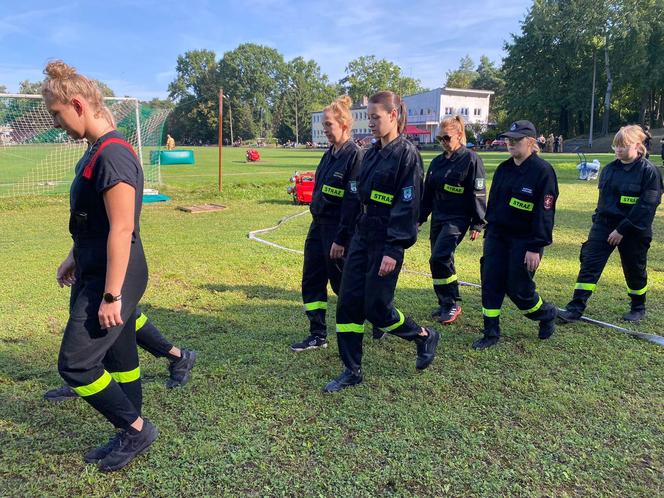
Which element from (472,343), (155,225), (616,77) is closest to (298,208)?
(155,225)

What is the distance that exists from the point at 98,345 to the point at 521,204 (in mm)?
3337

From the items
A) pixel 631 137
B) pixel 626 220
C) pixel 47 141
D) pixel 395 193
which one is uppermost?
pixel 47 141

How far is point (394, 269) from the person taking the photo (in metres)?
3.33

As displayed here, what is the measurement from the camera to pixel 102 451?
276 centimetres

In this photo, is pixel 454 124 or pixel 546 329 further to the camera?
pixel 454 124

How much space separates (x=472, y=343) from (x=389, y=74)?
94.8 metres

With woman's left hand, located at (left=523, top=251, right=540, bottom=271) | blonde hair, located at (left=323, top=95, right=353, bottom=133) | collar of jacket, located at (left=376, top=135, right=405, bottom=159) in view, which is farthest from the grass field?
blonde hair, located at (left=323, top=95, right=353, bottom=133)

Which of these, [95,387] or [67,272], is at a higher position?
[67,272]

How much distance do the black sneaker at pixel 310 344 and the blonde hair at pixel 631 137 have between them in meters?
3.43

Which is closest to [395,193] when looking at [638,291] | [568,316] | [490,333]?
[490,333]

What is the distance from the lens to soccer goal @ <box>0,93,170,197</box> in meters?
14.4

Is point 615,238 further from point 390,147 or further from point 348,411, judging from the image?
point 348,411

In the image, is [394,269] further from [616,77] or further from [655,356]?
[616,77]

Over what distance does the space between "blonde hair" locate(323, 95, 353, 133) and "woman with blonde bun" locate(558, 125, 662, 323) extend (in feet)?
9.05
